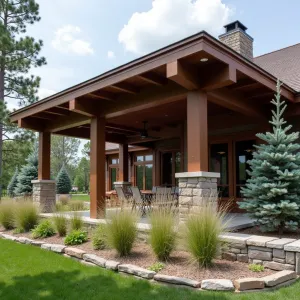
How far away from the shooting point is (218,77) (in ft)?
16.8

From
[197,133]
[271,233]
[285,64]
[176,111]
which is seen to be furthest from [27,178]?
[271,233]

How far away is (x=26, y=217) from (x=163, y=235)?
14.8 ft

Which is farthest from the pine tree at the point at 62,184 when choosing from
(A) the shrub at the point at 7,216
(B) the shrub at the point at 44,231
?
(B) the shrub at the point at 44,231

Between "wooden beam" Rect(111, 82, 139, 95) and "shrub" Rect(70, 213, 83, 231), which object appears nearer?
"wooden beam" Rect(111, 82, 139, 95)

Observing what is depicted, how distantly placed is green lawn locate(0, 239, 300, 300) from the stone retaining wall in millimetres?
379

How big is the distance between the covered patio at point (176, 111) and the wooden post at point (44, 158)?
0.10ft

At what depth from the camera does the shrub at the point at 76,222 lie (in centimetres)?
640

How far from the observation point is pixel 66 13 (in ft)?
32.8

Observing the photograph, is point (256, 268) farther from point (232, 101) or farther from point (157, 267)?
point (232, 101)

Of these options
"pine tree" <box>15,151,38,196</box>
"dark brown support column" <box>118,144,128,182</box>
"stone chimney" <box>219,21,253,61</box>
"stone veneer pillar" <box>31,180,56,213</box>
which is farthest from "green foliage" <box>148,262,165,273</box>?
"pine tree" <box>15,151,38,196</box>

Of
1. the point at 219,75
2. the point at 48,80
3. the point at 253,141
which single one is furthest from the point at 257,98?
the point at 48,80

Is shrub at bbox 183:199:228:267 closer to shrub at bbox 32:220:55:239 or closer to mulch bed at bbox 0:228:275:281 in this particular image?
mulch bed at bbox 0:228:275:281

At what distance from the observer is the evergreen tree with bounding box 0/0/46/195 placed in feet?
43.0

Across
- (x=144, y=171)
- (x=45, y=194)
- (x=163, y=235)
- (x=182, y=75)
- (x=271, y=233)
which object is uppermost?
(x=182, y=75)
